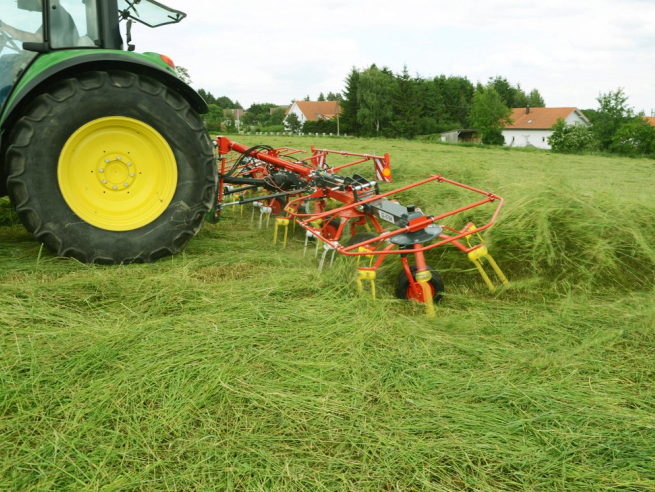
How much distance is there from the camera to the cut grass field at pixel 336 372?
5.40 feet

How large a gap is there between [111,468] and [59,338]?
2.86 feet

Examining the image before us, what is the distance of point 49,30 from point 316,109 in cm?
7183

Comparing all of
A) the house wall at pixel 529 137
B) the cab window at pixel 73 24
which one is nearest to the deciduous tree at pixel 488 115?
the house wall at pixel 529 137

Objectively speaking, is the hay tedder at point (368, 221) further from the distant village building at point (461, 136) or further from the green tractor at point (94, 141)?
the distant village building at point (461, 136)

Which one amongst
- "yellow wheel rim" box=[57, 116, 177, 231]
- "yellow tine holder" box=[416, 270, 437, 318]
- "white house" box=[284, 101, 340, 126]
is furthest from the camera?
"white house" box=[284, 101, 340, 126]

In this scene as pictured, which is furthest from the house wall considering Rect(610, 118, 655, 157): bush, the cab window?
the cab window

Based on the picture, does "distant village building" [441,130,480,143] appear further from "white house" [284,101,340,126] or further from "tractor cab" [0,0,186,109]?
"tractor cab" [0,0,186,109]

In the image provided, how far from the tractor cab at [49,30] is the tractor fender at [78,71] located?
1.32 ft

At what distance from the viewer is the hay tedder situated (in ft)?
9.87

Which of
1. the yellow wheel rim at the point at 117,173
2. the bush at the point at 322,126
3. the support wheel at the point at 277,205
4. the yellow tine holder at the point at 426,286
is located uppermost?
the bush at the point at 322,126

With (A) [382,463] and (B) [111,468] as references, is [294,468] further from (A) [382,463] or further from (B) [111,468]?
(B) [111,468]

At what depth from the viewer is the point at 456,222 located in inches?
146

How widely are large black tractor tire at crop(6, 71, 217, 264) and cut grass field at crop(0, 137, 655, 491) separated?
0.66ft

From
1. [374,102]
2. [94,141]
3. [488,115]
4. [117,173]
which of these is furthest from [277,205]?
[488,115]
